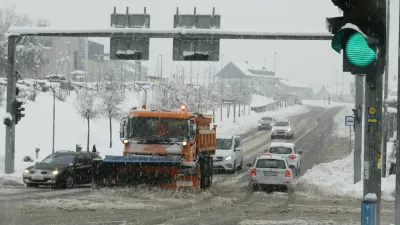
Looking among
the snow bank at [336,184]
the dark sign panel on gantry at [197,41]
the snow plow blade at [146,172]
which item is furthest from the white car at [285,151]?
the snow plow blade at [146,172]

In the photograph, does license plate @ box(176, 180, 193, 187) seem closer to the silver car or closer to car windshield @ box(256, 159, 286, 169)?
the silver car

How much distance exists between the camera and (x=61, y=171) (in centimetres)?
2444

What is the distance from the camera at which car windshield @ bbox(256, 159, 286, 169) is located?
24266mm

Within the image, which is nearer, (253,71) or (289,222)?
→ (289,222)

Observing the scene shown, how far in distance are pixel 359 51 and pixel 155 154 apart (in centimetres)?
1514

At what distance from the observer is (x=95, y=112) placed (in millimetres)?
47000

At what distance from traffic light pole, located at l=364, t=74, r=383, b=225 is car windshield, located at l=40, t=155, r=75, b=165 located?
19.6 metres

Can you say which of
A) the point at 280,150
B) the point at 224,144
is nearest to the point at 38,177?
the point at 224,144

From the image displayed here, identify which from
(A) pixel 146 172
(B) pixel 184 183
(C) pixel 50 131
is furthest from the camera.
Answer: (C) pixel 50 131

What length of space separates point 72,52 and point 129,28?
315ft

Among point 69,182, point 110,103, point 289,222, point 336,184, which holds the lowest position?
point 336,184

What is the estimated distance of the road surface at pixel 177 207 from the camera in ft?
50.3

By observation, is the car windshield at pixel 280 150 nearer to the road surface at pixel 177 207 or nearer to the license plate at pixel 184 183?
the road surface at pixel 177 207

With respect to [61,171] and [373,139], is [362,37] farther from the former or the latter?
[61,171]
